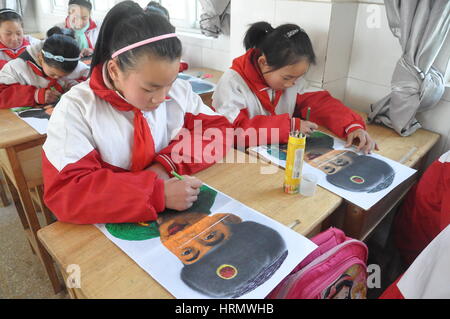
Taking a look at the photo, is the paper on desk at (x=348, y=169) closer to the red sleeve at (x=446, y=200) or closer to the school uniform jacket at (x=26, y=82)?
the red sleeve at (x=446, y=200)

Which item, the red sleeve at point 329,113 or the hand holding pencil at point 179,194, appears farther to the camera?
the red sleeve at point 329,113

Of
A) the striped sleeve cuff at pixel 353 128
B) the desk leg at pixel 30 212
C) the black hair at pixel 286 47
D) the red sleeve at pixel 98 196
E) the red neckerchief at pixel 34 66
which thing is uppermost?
the black hair at pixel 286 47

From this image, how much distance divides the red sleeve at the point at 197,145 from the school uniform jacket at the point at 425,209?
73 centimetres

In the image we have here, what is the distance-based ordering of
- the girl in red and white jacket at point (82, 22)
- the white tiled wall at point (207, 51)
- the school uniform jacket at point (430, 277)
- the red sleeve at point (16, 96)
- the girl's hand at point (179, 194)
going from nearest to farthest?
the school uniform jacket at point (430, 277)
the girl's hand at point (179, 194)
the red sleeve at point (16, 96)
the white tiled wall at point (207, 51)
the girl in red and white jacket at point (82, 22)

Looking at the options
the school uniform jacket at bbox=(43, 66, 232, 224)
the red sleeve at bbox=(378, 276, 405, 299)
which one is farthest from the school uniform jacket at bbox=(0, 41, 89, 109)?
the red sleeve at bbox=(378, 276, 405, 299)

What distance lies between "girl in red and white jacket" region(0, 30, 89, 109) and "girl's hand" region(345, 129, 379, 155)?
1.45 metres

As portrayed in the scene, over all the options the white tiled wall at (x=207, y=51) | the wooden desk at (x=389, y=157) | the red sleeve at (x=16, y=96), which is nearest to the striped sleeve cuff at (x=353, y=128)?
the wooden desk at (x=389, y=157)

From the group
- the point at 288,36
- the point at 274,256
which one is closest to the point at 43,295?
the point at 274,256

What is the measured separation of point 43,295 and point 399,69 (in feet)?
6.03

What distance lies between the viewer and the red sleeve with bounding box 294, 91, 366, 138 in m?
1.31

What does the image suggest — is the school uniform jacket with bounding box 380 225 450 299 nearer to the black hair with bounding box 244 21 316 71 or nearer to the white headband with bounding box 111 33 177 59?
the white headband with bounding box 111 33 177 59

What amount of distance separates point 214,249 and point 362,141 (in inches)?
30.8

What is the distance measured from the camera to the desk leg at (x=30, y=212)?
4.33 feet

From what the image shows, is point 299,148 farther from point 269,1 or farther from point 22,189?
point 22,189
